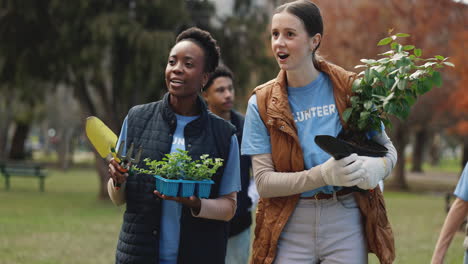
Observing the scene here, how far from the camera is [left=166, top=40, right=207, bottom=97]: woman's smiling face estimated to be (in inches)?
134

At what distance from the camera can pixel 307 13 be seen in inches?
124

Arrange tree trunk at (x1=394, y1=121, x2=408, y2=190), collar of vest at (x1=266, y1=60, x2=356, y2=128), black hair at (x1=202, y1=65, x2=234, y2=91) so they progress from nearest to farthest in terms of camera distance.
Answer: collar of vest at (x1=266, y1=60, x2=356, y2=128) < black hair at (x1=202, y1=65, x2=234, y2=91) < tree trunk at (x1=394, y1=121, x2=408, y2=190)

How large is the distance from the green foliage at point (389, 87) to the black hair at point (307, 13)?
1.15 ft

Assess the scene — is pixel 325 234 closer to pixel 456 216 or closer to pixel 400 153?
pixel 456 216

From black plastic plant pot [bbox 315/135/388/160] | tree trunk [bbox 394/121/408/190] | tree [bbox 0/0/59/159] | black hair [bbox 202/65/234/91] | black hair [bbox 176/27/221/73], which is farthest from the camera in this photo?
tree trunk [bbox 394/121/408/190]

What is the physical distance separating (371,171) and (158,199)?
1.17 m

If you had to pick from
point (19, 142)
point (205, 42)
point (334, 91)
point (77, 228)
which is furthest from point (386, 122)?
point (19, 142)

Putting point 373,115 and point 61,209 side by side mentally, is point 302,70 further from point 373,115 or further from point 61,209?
point 61,209

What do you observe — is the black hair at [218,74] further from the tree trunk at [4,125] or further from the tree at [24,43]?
the tree trunk at [4,125]

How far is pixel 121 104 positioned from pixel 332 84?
16.1 meters

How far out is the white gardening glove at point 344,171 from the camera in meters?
2.82

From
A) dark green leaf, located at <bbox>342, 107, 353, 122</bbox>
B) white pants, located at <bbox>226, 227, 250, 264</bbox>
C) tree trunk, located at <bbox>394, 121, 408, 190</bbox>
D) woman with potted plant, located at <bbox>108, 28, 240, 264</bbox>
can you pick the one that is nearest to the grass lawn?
white pants, located at <bbox>226, 227, 250, 264</bbox>

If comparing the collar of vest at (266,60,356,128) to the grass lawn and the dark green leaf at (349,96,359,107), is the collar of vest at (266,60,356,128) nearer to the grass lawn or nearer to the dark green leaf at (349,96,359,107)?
the dark green leaf at (349,96,359,107)

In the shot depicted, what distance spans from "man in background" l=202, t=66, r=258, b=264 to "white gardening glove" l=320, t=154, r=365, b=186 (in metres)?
2.23
